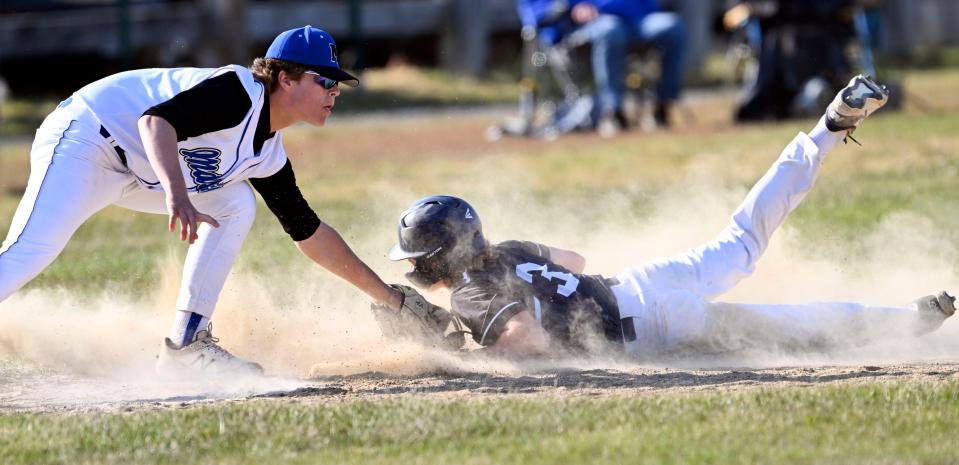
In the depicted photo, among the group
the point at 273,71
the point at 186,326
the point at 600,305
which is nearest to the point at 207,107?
the point at 273,71

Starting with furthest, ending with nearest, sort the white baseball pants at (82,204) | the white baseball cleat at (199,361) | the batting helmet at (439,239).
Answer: the batting helmet at (439,239) < the white baseball cleat at (199,361) < the white baseball pants at (82,204)

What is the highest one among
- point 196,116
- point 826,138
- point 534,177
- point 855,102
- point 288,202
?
point 534,177

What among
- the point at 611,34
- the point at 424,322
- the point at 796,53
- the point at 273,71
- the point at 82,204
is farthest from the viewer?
the point at 796,53

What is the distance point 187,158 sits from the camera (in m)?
5.82

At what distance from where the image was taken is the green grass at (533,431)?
15.3 feet

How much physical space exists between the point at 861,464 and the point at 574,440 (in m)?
0.99

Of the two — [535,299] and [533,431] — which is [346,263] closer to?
[535,299]

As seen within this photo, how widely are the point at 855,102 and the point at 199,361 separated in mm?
3377

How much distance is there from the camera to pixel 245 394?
5.88 meters

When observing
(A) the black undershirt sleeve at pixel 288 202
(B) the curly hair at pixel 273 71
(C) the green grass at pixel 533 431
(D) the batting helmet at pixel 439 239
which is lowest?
(C) the green grass at pixel 533 431

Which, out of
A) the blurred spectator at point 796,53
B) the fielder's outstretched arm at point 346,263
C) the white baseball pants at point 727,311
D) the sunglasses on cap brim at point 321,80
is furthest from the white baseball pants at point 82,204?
the blurred spectator at point 796,53

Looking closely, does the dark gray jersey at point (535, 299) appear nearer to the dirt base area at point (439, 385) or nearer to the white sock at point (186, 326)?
the dirt base area at point (439, 385)

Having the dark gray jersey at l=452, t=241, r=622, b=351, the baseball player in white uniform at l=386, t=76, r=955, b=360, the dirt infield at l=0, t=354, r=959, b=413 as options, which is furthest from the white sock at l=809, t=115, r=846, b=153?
the dark gray jersey at l=452, t=241, r=622, b=351

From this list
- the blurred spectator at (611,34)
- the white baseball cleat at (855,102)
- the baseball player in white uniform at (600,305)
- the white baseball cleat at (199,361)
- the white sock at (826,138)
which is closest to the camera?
the white baseball cleat at (199,361)
